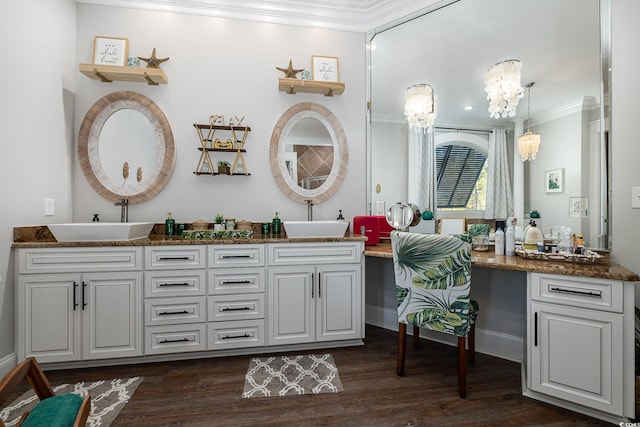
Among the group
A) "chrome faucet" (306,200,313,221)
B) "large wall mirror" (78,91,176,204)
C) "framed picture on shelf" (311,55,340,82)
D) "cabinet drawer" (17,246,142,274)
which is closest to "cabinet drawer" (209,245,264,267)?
"cabinet drawer" (17,246,142,274)

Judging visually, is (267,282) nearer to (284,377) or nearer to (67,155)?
(284,377)

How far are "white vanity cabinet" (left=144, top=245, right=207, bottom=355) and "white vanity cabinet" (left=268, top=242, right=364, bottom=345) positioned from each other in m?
0.54

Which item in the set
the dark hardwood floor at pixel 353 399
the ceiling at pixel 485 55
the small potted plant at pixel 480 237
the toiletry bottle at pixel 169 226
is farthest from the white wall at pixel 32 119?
the small potted plant at pixel 480 237

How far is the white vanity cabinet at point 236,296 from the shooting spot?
7.89ft

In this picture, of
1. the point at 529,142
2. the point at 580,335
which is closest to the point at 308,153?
the point at 529,142

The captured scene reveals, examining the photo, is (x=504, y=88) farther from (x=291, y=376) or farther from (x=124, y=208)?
(x=124, y=208)

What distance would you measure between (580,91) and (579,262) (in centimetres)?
118

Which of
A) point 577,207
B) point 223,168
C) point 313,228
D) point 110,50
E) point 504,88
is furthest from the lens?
point 223,168

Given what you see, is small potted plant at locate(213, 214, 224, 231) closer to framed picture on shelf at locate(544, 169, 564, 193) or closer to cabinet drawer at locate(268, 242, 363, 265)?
cabinet drawer at locate(268, 242, 363, 265)

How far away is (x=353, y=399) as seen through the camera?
6.29ft

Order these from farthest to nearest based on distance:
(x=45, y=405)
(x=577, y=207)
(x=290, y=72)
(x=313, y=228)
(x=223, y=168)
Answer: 1. (x=290, y=72)
2. (x=223, y=168)
3. (x=313, y=228)
4. (x=577, y=207)
5. (x=45, y=405)

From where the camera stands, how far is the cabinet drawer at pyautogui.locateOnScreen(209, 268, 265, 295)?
241 cm

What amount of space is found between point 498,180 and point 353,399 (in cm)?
198

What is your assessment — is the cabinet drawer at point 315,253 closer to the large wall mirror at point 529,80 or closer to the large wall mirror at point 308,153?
the large wall mirror at point 308,153
